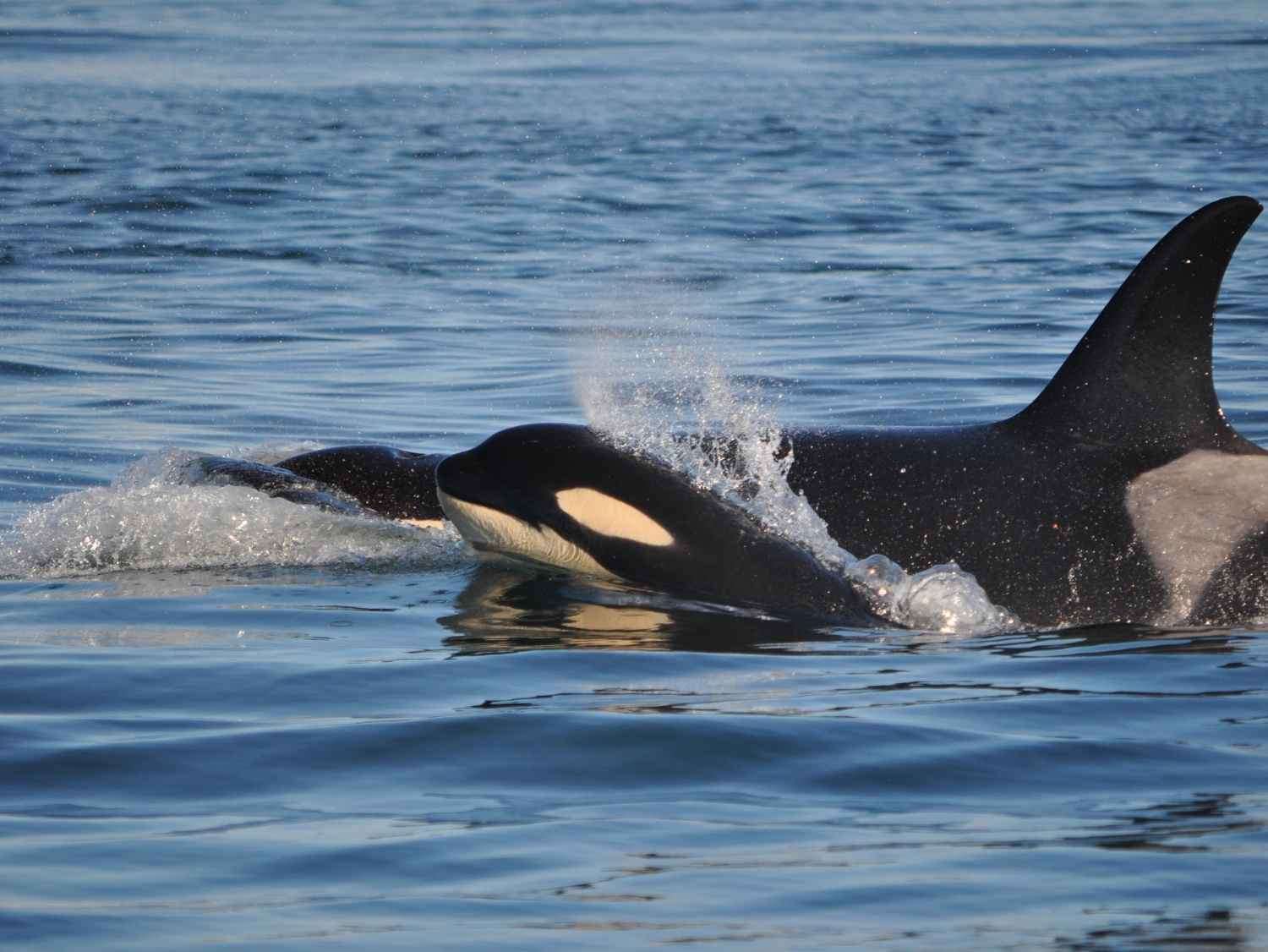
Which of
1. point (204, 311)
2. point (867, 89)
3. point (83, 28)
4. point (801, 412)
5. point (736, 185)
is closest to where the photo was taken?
point (801, 412)

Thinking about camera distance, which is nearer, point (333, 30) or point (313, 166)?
point (313, 166)

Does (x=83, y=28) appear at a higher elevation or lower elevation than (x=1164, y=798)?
higher

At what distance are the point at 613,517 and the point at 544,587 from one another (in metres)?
0.51

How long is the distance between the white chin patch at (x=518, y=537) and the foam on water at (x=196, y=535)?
557 mm

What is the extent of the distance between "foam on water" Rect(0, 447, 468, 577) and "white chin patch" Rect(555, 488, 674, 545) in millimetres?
1142

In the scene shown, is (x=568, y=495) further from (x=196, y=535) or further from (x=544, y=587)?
(x=196, y=535)

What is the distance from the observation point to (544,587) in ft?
27.4

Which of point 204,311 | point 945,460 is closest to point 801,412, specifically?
point 945,460

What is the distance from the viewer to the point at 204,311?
17969 millimetres

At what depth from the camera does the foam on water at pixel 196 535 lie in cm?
902

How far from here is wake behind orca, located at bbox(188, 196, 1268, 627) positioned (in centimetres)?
774

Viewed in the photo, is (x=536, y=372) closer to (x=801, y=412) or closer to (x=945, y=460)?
(x=801, y=412)

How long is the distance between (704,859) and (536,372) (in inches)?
418

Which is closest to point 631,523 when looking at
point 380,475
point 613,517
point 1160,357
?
point 613,517
